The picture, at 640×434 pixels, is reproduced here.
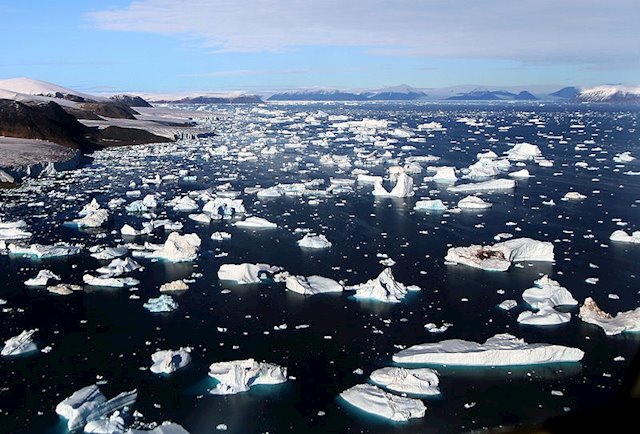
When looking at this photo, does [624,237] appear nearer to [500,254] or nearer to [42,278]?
[500,254]

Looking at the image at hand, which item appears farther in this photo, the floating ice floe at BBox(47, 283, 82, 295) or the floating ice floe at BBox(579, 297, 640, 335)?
the floating ice floe at BBox(47, 283, 82, 295)

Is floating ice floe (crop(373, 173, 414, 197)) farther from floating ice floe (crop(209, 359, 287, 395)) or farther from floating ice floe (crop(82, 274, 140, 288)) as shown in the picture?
floating ice floe (crop(209, 359, 287, 395))

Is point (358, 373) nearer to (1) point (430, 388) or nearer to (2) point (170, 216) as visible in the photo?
(1) point (430, 388)

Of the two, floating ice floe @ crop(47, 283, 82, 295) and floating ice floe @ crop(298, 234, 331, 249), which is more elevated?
floating ice floe @ crop(298, 234, 331, 249)

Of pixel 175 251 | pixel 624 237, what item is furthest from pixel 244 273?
pixel 624 237

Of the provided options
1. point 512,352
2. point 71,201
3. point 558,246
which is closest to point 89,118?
point 71,201

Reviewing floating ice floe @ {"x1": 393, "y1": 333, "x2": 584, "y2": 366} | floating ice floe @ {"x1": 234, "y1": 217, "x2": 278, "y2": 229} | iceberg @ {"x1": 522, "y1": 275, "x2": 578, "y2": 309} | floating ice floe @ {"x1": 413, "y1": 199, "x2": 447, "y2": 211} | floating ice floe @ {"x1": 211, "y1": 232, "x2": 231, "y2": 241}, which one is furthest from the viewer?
floating ice floe @ {"x1": 413, "y1": 199, "x2": 447, "y2": 211}

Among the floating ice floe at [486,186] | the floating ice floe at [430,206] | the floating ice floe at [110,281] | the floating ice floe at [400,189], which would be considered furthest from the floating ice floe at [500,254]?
the floating ice floe at [486,186]

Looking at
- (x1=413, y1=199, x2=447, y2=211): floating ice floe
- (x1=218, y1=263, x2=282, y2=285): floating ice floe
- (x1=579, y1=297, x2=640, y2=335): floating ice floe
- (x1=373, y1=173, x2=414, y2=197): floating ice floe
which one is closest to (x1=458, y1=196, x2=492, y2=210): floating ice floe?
(x1=413, y1=199, x2=447, y2=211): floating ice floe
